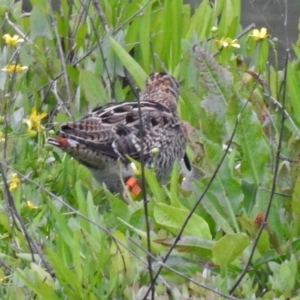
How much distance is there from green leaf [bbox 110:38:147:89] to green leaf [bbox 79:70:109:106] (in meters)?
0.17

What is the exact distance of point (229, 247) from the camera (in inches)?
119

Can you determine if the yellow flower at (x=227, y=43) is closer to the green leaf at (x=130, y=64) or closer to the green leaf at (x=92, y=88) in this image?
the green leaf at (x=130, y=64)

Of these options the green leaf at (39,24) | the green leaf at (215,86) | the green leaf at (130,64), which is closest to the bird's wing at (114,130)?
the green leaf at (130,64)

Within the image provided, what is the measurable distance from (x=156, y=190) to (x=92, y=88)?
56.7 inches

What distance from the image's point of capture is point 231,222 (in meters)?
3.37

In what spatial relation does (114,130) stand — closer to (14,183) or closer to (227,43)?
(227,43)

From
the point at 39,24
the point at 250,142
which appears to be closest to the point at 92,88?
the point at 39,24

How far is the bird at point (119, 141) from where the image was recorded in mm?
4441

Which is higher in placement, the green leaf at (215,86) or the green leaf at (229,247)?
the green leaf at (215,86)

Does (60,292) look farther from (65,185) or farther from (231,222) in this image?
(65,185)

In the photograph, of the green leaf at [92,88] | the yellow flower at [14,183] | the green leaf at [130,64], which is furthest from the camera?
the green leaf at [130,64]

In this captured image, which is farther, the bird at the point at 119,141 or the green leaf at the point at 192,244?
the bird at the point at 119,141

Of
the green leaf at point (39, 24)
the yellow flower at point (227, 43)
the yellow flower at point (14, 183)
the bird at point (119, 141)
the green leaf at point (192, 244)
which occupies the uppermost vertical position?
the green leaf at point (39, 24)

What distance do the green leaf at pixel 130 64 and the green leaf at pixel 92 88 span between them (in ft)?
0.57
